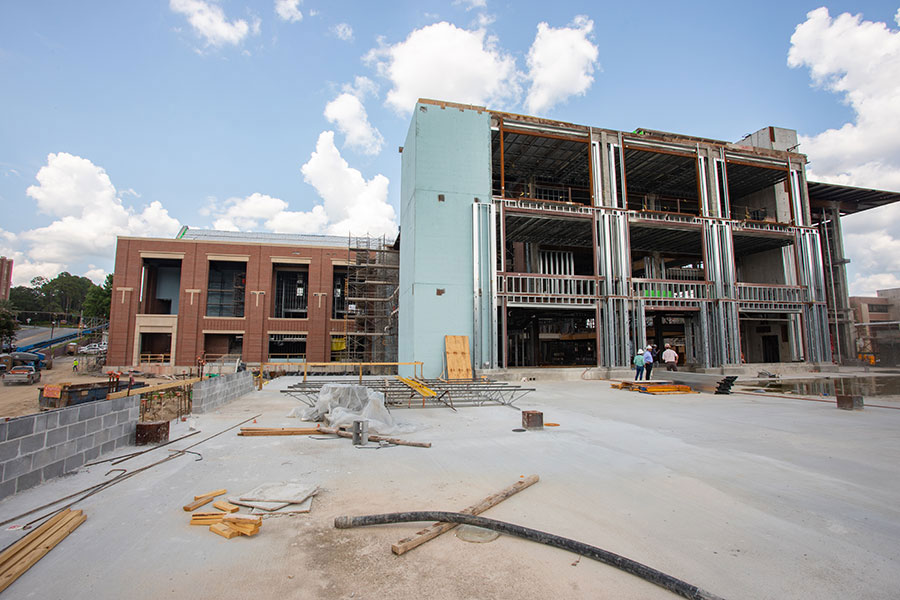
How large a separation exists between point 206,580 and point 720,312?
27.0 metres

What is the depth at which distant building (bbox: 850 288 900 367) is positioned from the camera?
3259 centimetres

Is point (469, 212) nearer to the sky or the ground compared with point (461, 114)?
nearer to the ground

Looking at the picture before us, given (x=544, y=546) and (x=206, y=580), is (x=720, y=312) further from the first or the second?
(x=206, y=580)

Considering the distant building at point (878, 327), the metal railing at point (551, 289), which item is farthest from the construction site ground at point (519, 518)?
the distant building at point (878, 327)

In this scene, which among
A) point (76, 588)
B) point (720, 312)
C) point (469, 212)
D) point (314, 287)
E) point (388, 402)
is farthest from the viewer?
point (314, 287)

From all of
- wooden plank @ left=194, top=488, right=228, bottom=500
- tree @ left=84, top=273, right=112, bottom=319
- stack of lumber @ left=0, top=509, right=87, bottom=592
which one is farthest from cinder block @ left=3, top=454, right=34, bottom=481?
tree @ left=84, top=273, right=112, bottom=319

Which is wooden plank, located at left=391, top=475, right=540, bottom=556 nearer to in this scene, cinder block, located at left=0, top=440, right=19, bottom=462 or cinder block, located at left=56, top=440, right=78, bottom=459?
cinder block, located at left=0, top=440, right=19, bottom=462

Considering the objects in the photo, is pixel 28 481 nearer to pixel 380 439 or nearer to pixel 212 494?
pixel 212 494

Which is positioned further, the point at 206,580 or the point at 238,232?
the point at 238,232

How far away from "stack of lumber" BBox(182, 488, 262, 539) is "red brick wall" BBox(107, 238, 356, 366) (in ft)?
126

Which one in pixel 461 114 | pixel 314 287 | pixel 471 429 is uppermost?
pixel 461 114

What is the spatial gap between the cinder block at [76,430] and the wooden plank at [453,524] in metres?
5.13

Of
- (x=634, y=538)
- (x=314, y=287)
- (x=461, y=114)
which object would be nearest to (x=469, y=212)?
(x=461, y=114)

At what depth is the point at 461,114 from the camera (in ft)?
71.6
